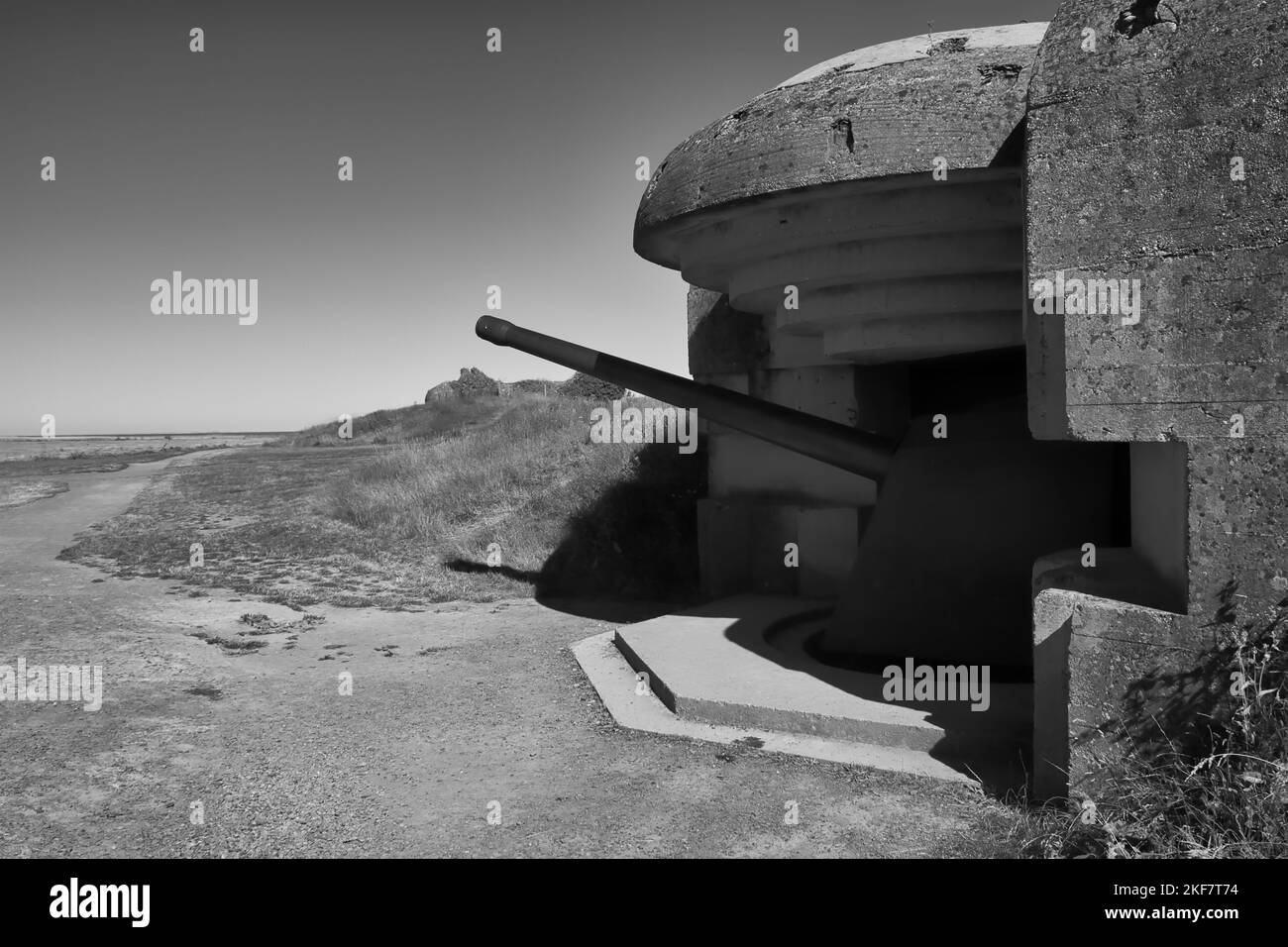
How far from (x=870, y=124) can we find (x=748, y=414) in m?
1.65

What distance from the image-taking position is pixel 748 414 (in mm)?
5180

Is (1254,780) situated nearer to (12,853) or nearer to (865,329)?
(865,329)

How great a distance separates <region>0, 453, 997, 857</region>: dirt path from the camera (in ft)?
10.0

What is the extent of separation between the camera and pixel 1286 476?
2629mm

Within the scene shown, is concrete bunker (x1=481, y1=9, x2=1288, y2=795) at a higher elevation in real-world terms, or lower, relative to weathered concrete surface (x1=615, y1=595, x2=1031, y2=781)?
higher

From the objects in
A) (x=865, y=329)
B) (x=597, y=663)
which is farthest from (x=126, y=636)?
(x=865, y=329)

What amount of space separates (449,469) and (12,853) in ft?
31.2

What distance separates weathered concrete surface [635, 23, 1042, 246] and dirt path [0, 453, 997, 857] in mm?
2476

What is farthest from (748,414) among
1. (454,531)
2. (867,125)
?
(454,531)

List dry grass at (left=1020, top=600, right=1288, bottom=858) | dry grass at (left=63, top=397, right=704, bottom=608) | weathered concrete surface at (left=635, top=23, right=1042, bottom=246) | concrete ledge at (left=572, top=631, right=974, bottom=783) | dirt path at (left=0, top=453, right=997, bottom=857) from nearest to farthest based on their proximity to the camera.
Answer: dry grass at (left=1020, top=600, right=1288, bottom=858) < dirt path at (left=0, top=453, right=997, bottom=857) < concrete ledge at (left=572, top=631, right=974, bottom=783) < weathered concrete surface at (left=635, top=23, right=1042, bottom=246) < dry grass at (left=63, top=397, right=704, bottom=608)

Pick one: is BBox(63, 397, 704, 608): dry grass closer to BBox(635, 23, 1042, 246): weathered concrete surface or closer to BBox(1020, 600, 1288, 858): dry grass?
BBox(635, 23, 1042, 246): weathered concrete surface

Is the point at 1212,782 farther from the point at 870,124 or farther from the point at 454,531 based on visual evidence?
the point at 454,531

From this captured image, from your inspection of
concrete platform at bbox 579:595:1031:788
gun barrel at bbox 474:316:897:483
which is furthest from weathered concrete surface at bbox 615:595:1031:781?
gun barrel at bbox 474:316:897:483

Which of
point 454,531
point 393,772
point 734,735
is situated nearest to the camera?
point 393,772
